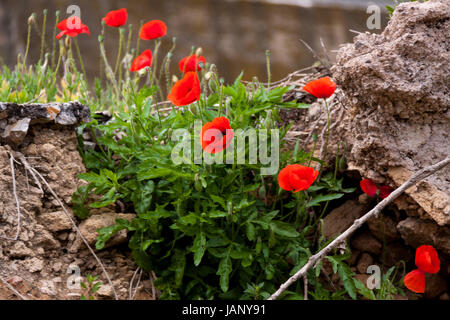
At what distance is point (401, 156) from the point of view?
1594 millimetres

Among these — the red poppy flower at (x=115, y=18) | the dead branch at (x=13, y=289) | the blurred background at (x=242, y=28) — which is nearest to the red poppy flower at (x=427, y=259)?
the dead branch at (x=13, y=289)

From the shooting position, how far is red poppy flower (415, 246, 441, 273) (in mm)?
1538

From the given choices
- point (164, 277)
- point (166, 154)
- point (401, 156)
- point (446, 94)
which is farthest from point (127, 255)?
point (446, 94)

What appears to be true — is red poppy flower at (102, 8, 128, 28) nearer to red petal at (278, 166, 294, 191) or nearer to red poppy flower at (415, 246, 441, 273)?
red petal at (278, 166, 294, 191)

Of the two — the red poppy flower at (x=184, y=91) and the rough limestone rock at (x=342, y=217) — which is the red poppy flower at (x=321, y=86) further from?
the rough limestone rock at (x=342, y=217)

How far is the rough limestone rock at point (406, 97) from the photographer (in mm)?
1547

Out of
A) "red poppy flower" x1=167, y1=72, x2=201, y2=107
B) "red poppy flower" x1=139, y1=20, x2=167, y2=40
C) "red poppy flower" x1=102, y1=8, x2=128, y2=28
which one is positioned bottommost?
"red poppy flower" x1=167, y1=72, x2=201, y2=107

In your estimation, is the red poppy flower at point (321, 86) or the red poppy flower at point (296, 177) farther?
the red poppy flower at point (321, 86)

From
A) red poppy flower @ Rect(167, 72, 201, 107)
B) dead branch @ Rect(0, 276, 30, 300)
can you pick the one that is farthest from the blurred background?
dead branch @ Rect(0, 276, 30, 300)

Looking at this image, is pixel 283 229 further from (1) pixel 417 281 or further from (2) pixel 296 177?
(1) pixel 417 281

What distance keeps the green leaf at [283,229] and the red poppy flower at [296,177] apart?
0.56 feet

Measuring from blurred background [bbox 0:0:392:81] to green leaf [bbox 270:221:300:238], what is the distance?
13.5 ft

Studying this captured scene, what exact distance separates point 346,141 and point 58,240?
1122mm

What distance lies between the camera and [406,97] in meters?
1.56
